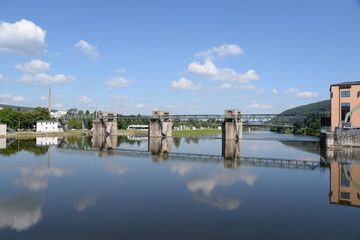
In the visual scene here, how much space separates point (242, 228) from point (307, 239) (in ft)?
7.89

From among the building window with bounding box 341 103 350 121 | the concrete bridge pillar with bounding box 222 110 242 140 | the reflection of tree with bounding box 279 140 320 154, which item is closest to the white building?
the concrete bridge pillar with bounding box 222 110 242 140

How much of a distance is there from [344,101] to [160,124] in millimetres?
51069

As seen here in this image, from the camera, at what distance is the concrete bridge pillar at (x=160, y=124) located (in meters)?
82.7

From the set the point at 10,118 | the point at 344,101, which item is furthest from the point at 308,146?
the point at 10,118

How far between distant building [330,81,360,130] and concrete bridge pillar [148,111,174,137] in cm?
4789

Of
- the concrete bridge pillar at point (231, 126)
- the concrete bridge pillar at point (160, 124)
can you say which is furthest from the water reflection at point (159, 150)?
the concrete bridge pillar at point (160, 124)

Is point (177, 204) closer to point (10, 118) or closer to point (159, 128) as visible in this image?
point (159, 128)

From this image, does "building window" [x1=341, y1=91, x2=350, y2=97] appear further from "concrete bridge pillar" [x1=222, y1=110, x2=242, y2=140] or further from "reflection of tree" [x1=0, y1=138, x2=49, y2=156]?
"reflection of tree" [x1=0, y1=138, x2=49, y2=156]

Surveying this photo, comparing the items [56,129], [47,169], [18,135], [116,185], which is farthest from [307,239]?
[56,129]

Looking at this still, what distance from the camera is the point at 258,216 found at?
1230 centimetres

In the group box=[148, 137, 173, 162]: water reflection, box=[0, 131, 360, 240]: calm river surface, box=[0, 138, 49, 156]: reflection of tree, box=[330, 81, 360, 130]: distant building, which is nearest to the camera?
box=[0, 131, 360, 240]: calm river surface

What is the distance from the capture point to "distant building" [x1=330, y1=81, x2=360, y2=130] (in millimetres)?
47719

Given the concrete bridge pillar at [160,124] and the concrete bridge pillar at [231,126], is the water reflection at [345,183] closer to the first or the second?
the concrete bridge pillar at [231,126]

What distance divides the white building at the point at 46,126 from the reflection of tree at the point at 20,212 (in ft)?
281
